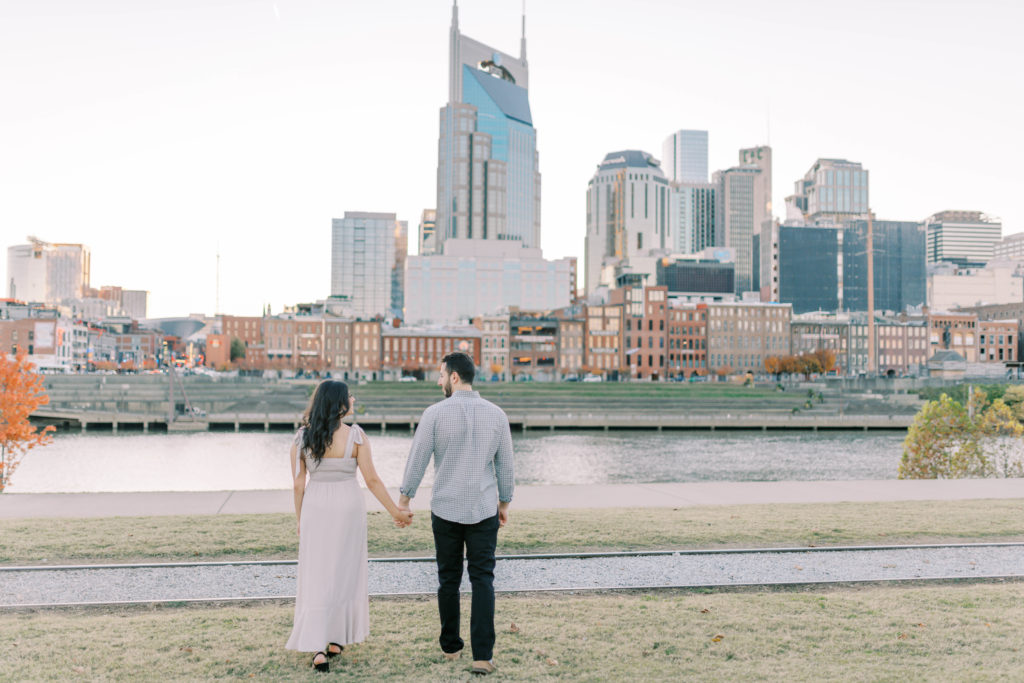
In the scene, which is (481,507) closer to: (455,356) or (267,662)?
(455,356)

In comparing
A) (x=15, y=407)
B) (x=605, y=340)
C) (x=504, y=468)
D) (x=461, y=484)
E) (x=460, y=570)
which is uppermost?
(x=605, y=340)

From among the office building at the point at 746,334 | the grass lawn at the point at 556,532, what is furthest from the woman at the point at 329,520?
the office building at the point at 746,334

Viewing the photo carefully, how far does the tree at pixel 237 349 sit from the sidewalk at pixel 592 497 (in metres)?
168

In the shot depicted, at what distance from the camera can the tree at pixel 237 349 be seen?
177125 mm

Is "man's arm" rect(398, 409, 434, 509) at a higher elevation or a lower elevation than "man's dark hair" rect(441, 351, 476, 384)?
lower

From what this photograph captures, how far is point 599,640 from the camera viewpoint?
730 centimetres

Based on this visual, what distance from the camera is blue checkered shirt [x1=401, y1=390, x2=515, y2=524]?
6777 millimetres

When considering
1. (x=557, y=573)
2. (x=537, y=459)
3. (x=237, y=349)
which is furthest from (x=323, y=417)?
(x=237, y=349)

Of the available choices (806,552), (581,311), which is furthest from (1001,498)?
(581,311)

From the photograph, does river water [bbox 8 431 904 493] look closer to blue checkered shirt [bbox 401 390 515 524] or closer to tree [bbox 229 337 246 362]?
blue checkered shirt [bbox 401 390 515 524]

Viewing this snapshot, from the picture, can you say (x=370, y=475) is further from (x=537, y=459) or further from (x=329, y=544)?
(x=537, y=459)

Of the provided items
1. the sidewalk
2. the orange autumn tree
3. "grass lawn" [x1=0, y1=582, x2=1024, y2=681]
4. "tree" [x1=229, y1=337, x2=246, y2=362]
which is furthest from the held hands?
"tree" [x1=229, y1=337, x2=246, y2=362]

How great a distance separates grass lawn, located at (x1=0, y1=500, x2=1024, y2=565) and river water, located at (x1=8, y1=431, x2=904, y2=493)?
2203 centimetres

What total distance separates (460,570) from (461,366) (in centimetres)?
177
